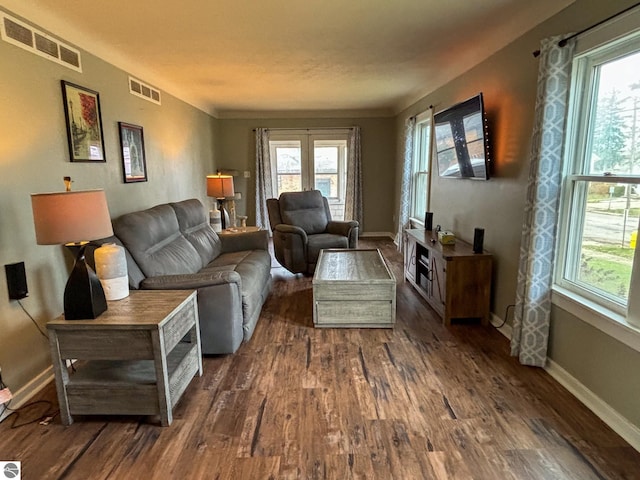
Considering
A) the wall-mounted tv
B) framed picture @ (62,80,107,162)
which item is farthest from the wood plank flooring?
framed picture @ (62,80,107,162)

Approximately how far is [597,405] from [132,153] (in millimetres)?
3945

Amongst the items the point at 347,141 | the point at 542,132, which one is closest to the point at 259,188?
the point at 347,141

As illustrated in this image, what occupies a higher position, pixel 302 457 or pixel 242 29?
pixel 242 29

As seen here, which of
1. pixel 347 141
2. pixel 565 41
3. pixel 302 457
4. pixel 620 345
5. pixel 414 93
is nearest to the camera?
pixel 302 457

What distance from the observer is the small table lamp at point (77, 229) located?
1.74 meters

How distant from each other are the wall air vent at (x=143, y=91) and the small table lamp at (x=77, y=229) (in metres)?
2.16

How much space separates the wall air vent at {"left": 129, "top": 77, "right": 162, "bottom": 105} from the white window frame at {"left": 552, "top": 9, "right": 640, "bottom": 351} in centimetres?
356

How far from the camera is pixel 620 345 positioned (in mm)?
1845

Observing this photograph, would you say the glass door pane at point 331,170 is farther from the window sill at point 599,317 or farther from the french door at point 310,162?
the window sill at point 599,317

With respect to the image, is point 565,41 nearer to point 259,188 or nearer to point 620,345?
point 620,345

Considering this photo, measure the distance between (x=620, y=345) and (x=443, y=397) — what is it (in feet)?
3.00

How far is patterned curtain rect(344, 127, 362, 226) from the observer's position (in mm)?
6781

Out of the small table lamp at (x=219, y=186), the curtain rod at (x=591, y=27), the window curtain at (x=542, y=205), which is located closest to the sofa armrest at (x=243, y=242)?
the small table lamp at (x=219, y=186)
